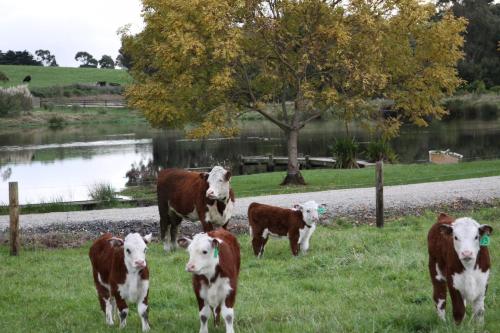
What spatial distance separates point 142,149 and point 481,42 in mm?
54418

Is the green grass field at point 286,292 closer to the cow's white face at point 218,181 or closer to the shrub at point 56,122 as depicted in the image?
the cow's white face at point 218,181

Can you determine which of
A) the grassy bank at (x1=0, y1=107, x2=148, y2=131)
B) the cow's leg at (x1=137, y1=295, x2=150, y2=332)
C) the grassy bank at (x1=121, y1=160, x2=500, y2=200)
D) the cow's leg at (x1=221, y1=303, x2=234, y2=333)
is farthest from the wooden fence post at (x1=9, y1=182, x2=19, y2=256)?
the grassy bank at (x1=0, y1=107, x2=148, y2=131)

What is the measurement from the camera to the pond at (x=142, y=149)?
121ft

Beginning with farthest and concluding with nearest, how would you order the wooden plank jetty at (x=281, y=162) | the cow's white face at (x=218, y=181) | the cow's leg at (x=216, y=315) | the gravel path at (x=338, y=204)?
the wooden plank jetty at (x=281, y=162) < the gravel path at (x=338, y=204) < the cow's white face at (x=218, y=181) < the cow's leg at (x=216, y=315)

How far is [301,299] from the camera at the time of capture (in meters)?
9.30

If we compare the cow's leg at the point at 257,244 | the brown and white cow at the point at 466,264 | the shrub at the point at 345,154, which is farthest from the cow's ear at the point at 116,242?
the shrub at the point at 345,154

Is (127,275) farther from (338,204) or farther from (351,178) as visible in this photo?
(351,178)

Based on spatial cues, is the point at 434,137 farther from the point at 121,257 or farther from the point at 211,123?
the point at 121,257

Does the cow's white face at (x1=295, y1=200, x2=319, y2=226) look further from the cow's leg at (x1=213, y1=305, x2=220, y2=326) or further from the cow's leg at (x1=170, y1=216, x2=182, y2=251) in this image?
the cow's leg at (x1=213, y1=305, x2=220, y2=326)

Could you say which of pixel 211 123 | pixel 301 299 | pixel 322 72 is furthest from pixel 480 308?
pixel 322 72

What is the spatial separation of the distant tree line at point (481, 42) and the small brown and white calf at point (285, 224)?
257ft

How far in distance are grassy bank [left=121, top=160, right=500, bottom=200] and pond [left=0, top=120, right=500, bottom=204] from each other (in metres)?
5.70

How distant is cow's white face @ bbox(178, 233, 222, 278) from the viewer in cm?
751

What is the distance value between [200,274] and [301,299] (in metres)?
2.07
